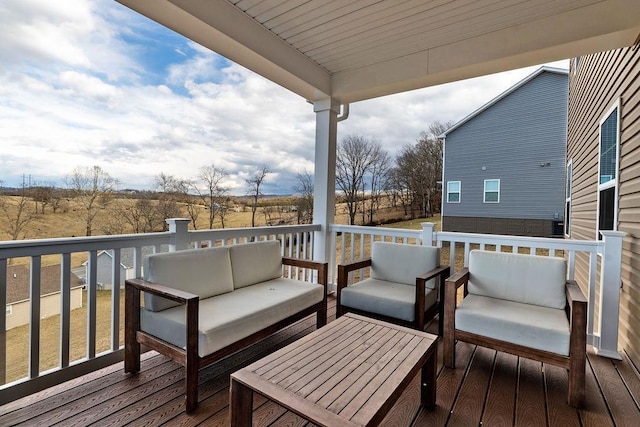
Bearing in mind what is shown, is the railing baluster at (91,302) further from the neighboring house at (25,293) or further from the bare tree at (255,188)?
the bare tree at (255,188)

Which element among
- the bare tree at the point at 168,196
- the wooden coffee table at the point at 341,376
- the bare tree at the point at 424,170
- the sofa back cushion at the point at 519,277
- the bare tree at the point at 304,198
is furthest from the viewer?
the bare tree at the point at 424,170

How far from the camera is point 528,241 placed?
295 centimetres

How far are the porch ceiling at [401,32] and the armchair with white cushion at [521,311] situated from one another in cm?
204

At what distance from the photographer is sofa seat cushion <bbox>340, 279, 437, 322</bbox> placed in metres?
2.63

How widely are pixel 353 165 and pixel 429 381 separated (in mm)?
7141

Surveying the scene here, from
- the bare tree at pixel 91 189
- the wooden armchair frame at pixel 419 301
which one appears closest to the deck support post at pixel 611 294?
the wooden armchair frame at pixel 419 301

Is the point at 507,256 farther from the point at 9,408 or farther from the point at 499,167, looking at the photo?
the point at 499,167

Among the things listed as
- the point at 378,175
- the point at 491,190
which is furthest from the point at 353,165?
the point at 491,190

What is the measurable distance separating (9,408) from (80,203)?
8.09ft

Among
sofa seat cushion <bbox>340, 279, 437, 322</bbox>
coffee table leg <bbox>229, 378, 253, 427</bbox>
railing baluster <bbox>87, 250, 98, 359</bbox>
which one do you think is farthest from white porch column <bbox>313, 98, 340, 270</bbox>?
→ coffee table leg <bbox>229, 378, 253, 427</bbox>

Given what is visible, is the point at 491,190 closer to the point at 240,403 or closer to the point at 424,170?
the point at 424,170

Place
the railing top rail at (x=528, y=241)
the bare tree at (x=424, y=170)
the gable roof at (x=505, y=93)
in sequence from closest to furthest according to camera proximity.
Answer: the railing top rail at (x=528, y=241) → the gable roof at (x=505, y=93) → the bare tree at (x=424, y=170)

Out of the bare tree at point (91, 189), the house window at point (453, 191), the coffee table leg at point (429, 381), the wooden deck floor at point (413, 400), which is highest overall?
→ the house window at point (453, 191)

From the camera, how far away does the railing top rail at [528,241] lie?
2.73m
